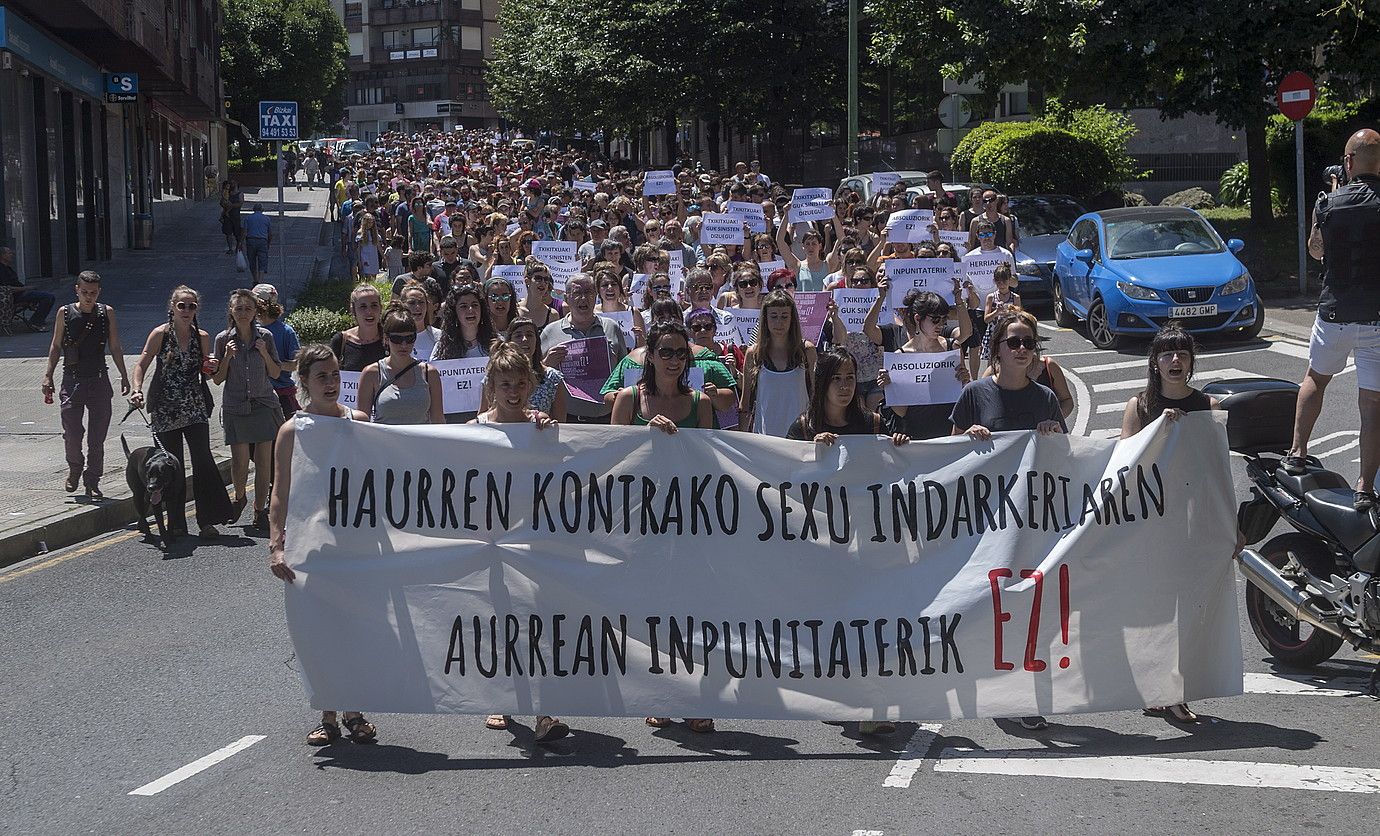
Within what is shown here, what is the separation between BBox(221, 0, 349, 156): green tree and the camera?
76750 millimetres

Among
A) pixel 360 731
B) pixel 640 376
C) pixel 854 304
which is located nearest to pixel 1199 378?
pixel 854 304

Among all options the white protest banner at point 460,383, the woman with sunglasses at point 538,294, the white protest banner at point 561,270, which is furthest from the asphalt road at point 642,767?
the white protest banner at point 561,270

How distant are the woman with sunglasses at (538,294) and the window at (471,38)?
135m

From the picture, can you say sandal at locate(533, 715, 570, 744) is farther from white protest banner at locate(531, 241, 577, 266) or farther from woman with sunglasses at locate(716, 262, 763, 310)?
white protest banner at locate(531, 241, 577, 266)

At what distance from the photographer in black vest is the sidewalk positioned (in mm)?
8078

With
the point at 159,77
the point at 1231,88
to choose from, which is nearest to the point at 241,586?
the point at 1231,88

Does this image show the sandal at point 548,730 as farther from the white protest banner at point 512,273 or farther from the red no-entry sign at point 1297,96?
the red no-entry sign at point 1297,96

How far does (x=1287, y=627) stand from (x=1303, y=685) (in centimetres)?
33

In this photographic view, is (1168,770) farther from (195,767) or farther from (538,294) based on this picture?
(538,294)

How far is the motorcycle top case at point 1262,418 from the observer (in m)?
7.86

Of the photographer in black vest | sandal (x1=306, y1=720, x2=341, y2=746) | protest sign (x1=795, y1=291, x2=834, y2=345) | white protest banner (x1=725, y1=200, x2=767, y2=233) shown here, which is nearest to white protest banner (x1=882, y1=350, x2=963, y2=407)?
the photographer in black vest

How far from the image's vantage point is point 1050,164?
3272cm

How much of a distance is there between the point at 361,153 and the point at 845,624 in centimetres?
7898

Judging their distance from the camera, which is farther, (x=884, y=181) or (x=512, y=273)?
(x=884, y=181)
